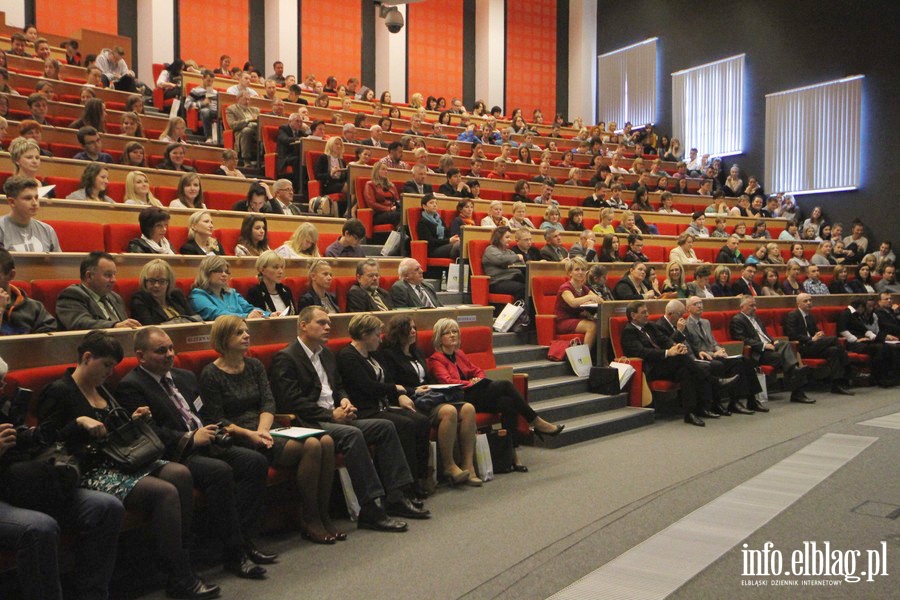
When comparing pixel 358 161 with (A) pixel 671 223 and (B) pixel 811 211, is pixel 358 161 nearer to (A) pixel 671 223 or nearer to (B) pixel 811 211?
(A) pixel 671 223

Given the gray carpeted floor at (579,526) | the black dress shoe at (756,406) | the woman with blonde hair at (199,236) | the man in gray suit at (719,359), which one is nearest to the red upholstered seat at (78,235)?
the woman with blonde hair at (199,236)

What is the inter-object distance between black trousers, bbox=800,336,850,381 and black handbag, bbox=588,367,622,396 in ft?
7.82

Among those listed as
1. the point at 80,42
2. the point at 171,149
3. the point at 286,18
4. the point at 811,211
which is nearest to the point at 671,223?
the point at 811,211

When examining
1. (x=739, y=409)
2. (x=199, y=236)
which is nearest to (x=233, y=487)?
(x=199, y=236)

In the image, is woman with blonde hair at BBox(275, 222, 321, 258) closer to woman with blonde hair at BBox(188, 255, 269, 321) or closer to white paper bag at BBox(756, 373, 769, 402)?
woman with blonde hair at BBox(188, 255, 269, 321)

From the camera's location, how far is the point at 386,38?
43.4 feet

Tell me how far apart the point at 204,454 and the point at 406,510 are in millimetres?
937

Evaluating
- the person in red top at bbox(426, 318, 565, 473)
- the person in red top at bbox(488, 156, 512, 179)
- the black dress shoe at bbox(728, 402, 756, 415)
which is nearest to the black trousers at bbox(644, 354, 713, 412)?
the black dress shoe at bbox(728, 402, 756, 415)

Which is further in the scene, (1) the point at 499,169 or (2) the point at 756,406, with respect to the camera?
(1) the point at 499,169

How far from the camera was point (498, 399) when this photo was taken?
421 centimetres

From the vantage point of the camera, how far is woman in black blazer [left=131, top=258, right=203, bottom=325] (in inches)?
139

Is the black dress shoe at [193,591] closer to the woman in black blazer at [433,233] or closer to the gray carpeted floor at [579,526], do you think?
the gray carpeted floor at [579,526]

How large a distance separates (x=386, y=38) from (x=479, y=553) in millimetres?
11614

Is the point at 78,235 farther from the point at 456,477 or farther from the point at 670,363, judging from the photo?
the point at 670,363
